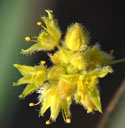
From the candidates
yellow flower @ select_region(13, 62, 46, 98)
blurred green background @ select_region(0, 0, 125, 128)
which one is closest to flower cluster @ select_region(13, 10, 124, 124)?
yellow flower @ select_region(13, 62, 46, 98)

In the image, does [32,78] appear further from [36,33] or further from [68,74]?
[36,33]

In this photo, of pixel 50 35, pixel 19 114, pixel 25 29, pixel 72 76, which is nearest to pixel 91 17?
pixel 25 29

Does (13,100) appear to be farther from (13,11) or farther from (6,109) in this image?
(13,11)

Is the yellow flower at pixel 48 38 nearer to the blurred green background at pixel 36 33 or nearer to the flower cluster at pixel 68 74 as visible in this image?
the flower cluster at pixel 68 74

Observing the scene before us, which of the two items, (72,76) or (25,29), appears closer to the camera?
(72,76)

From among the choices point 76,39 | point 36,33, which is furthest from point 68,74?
point 36,33
